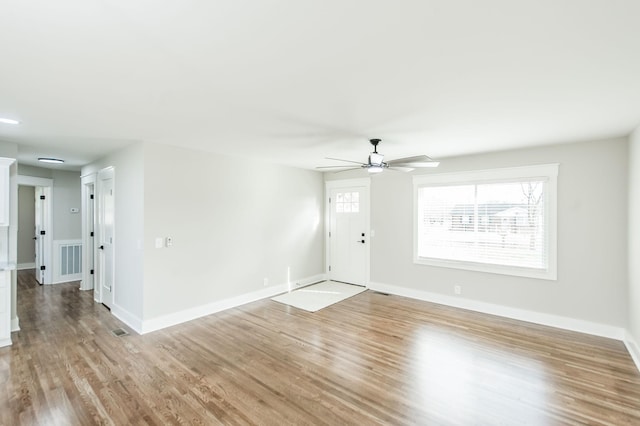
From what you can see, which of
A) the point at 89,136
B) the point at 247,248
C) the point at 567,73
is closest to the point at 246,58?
the point at 567,73

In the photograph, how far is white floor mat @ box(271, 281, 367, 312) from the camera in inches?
200

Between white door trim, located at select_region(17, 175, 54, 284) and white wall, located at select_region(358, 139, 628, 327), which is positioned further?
white door trim, located at select_region(17, 175, 54, 284)

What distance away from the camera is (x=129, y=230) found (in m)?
4.20

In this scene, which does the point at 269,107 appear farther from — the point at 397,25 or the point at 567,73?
the point at 567,73

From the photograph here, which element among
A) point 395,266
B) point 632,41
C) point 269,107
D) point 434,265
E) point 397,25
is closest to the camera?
point 397,25

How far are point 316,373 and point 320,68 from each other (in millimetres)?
2700

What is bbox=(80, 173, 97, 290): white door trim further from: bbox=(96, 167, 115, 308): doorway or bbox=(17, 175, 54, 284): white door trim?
bbox=(17, 175, 54, 284): white door trim

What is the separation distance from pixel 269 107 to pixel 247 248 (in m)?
3.10

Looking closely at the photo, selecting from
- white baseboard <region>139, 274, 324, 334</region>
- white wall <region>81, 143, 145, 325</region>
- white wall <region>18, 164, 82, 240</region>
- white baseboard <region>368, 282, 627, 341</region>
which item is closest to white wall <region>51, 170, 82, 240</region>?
white wall <region>18, 164, 82, 240</region>

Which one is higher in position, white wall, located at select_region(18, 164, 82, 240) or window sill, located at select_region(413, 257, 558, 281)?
white wall, located at select_region(18, 164, 82, 240)

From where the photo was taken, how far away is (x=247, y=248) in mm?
5238

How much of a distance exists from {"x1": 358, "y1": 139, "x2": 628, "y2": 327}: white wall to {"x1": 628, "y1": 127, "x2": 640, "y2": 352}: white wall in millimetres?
230

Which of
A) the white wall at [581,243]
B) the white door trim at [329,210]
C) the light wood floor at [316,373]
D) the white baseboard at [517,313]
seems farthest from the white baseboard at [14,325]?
the white wall at [581,243]

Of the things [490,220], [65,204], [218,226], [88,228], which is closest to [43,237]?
[65,204]
